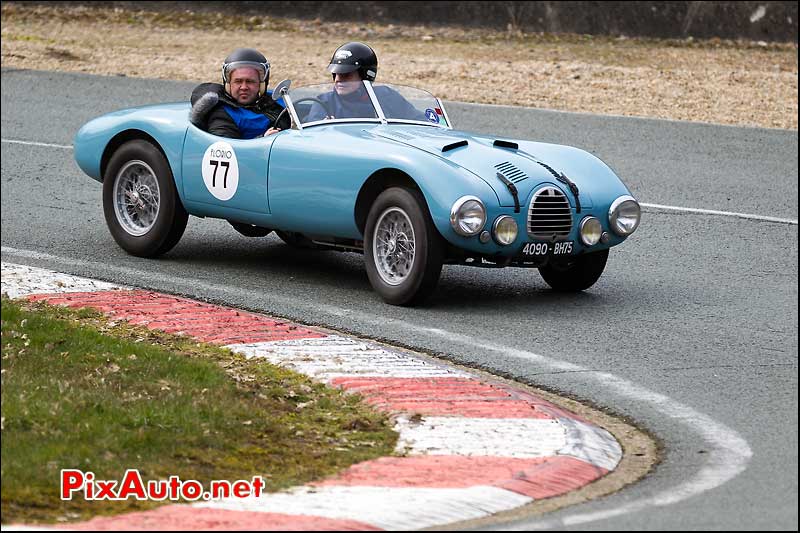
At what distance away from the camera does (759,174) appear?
550 inches

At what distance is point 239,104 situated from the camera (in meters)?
10.3

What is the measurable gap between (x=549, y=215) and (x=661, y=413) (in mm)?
2201

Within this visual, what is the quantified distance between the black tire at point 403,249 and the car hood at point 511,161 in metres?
0.38

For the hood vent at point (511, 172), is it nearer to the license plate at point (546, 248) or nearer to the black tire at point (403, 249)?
the license plate at point (546, 248)

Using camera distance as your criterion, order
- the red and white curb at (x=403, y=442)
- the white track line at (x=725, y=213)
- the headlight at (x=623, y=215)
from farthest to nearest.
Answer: the white track line at (x=725, y=213) < the headlight at (x=623, y=215) < the red and white curb at (x=403, y=442)

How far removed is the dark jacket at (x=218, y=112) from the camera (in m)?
10.1

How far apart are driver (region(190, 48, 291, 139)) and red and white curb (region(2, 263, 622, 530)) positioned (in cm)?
168

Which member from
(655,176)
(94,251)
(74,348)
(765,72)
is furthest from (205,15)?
(74,348)

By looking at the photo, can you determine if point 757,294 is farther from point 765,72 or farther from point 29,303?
point 765,72

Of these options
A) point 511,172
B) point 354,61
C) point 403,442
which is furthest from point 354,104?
point 403,442

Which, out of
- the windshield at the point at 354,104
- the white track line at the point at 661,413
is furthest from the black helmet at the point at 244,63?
the white track line at the point at 661,413

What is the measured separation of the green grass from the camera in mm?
5500

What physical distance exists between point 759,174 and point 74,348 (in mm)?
8407

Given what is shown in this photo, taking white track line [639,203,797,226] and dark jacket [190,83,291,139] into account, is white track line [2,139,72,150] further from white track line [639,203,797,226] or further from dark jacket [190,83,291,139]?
white track line [639,203,797,226]
